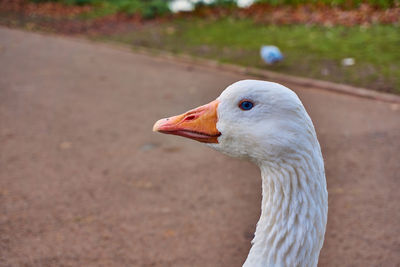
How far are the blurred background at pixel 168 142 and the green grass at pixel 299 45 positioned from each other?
4cm

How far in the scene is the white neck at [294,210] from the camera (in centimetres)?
154

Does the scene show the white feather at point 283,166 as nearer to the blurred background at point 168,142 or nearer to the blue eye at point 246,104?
the blue eye at point 246,104

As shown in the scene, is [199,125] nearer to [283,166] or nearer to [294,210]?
[283,166]

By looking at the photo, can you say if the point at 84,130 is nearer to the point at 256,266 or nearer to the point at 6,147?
the point at 6,147

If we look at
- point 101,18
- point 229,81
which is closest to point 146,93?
point 229,81

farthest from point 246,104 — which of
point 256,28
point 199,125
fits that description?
point 256,28

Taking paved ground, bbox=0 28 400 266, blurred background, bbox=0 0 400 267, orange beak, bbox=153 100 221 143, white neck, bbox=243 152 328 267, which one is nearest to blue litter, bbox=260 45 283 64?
blurred background, bbox=0 0 400 267

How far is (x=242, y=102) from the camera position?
5.24 feet

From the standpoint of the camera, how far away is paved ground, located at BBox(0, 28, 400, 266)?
3109 mm

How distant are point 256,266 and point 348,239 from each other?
1.84m

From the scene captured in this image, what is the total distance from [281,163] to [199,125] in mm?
376

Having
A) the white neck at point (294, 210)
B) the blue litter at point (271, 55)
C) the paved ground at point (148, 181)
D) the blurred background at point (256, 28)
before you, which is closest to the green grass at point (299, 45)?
the blurred background at point (256, 28)

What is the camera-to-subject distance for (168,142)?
193 inches

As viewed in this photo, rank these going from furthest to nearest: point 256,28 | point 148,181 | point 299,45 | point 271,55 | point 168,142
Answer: point 256,28
point 299,45
point 271,55
point 168,142
point 148,181
